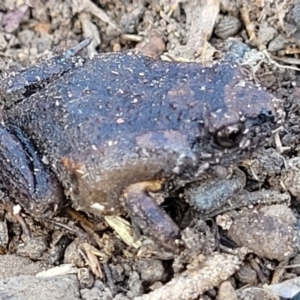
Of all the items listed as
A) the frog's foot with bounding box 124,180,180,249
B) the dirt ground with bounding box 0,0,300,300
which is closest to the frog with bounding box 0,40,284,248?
the frog's foot with bounding box 124,180,180,249

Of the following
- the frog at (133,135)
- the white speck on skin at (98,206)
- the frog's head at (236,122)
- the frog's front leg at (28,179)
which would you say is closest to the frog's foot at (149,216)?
the frog at (133,135)

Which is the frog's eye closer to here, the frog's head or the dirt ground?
the frog's head

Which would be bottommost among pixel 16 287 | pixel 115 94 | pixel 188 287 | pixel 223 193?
pixel 16 287

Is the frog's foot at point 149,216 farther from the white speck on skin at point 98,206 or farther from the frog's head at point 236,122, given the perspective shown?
the frog's head at point 236,122

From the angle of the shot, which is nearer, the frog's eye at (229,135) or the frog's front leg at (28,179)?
the frog's eye at (229,135)

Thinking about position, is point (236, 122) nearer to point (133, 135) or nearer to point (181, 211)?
point (133, 135)

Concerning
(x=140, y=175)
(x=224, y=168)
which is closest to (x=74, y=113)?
(x=140, y=175)

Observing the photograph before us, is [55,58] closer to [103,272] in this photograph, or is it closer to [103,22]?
[103,22]

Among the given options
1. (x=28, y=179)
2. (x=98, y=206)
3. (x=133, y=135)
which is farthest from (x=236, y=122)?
(x=28, y=179)
